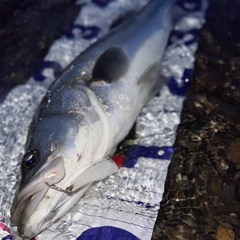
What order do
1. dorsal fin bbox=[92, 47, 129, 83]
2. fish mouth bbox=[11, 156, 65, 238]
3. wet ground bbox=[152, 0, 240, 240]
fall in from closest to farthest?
fish mouth bbox=[11, 156, 65, 238] < wet ground bbox=[152, 0, 240, 240] < dorsal fin bbox=[92, 47, 129, 83]

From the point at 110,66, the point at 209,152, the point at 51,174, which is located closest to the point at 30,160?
the point at 51,174

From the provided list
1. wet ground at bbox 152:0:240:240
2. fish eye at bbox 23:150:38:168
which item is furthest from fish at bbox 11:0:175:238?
wet ground at bbox 152:0:240:240

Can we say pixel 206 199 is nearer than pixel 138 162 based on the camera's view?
Yes

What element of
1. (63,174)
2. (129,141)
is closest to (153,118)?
(129,141)

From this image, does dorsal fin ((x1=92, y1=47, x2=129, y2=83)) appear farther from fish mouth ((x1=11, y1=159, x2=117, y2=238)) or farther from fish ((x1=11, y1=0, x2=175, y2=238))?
fish mouth ((x1=11, y1=159, x2=117, y2=238))

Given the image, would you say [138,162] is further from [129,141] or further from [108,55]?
[108,55]

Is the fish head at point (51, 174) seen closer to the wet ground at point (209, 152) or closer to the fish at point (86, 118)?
the fish at point (86, 118)
